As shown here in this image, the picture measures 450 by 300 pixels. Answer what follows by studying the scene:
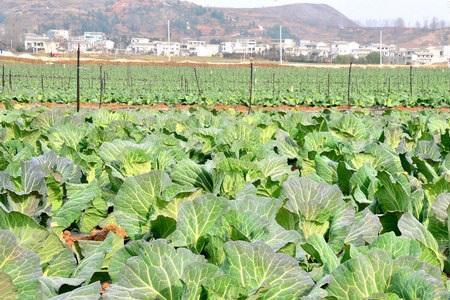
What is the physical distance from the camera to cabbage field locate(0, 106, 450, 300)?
185cm

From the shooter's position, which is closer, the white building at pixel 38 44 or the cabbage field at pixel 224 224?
the cabbage field at pixel 224 224

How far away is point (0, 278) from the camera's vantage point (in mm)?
1696

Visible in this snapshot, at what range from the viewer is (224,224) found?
2.35 m

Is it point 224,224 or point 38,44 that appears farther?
point 38,44

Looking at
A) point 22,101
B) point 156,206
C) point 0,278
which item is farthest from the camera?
point 22,101

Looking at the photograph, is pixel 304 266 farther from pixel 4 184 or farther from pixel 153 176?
pixel 4 184

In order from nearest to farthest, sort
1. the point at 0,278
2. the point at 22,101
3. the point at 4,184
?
the point at 0,278, the point at 4,184, the point at 22,101

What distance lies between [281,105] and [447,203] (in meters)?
28.7

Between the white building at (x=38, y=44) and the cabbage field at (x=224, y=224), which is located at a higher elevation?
the white building at (x=38, y=44)

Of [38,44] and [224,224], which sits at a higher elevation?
[38,44]

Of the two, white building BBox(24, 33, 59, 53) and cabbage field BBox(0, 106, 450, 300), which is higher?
white building BBox(24, 33, 59, 53)

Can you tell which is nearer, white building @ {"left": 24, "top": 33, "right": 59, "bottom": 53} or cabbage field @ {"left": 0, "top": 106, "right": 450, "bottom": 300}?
cabbage field @ {"left": 0, "top": 106, "right": 450, "bottom": 300}

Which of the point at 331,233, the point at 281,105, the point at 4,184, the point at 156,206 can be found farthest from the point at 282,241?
the point at 281,105

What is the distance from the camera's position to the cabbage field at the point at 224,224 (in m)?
1.85
